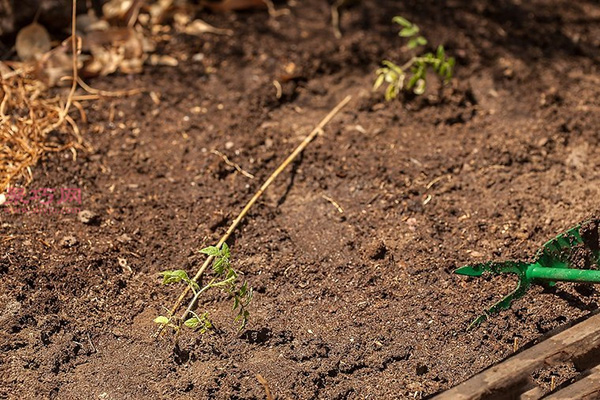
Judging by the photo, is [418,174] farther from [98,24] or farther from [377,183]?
[98,24]

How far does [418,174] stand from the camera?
3180 millimetres

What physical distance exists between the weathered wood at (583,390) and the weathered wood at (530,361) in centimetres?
8

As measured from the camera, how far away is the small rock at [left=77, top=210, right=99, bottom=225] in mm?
2912

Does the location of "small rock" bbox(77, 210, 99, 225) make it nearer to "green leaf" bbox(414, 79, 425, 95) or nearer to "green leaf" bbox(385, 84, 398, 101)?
"green leaf" bbox(385, 84, 398, 101)

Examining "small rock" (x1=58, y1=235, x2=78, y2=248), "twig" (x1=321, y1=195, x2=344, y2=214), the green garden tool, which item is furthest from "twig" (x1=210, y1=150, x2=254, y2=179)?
the green garden tool

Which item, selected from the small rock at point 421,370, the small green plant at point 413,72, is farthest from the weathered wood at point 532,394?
the small green plant at point 413,72

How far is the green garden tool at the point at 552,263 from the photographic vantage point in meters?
2.57

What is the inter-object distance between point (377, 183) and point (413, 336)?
0.80 meters

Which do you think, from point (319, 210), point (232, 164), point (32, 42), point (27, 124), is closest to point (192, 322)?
point (319, 210)

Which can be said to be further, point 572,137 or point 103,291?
point 572,137

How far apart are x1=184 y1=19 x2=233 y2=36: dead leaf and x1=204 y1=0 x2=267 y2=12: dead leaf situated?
148mm

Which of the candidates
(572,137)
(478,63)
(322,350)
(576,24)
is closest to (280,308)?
(322,350)

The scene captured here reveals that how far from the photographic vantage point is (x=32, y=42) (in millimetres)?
3691

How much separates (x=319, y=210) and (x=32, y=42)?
1694 millimetres
